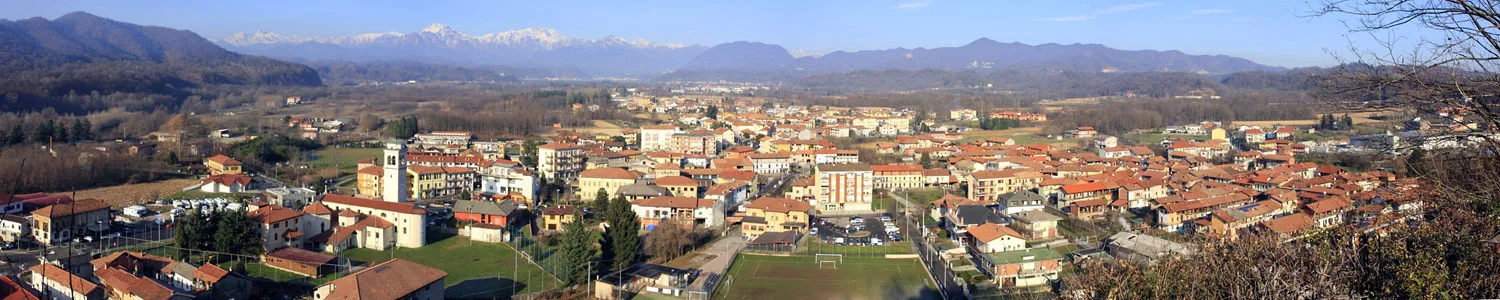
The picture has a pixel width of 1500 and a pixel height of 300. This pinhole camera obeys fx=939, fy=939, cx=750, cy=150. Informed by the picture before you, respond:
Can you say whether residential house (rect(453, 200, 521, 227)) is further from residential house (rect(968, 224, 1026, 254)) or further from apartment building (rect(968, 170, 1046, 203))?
apartment building (rect(968, 170, 1046, 203))

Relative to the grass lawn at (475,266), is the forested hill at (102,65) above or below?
above

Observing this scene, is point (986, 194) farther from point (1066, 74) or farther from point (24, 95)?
point (1066, 74)

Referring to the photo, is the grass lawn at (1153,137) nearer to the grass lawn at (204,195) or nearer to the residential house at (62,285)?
the grass lawn at (204,195)

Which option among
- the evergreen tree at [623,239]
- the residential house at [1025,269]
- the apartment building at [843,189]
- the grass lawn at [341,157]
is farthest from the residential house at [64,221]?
the residential house at [1025,269]

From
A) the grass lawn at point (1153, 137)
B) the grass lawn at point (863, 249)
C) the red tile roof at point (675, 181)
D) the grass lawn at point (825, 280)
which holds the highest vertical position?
the grass lawn at point (1153, 137)

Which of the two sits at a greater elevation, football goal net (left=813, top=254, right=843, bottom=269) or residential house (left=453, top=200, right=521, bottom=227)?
residential house (left=453, top=200, right=521, bottom=227)

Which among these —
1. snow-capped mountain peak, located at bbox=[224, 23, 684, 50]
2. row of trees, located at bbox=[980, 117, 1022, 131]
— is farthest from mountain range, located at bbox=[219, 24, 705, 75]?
row of trees, located at bbox=[980, 117, 1022, 131]
